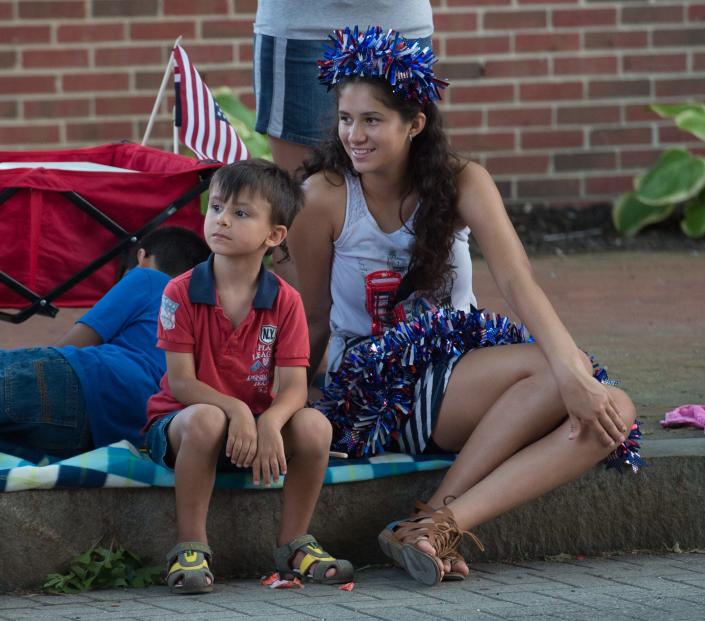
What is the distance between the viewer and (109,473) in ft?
12.1

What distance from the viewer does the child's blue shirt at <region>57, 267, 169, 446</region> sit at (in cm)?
402

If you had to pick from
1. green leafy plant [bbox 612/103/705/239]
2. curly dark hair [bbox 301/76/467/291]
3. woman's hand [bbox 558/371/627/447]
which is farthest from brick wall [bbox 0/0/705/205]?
woman's hand [bbox 558/371/627/447]

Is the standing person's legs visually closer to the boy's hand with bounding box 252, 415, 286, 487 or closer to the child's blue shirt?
the child's blue shirt

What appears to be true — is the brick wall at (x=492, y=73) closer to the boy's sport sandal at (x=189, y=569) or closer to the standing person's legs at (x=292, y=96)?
the standing person's legs at (x=292, y=96)

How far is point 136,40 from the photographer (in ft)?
25.8

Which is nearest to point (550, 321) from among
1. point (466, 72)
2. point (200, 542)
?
point (200, 542)

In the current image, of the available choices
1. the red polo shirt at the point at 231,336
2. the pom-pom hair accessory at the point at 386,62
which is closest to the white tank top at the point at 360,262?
the pom-pom hair accessory at the point at 386,62

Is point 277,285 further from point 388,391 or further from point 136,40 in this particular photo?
point 136,40

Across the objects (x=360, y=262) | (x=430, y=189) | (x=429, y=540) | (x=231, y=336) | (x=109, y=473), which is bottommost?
(x=429, y=540)

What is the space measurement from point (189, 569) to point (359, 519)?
57 centimetres

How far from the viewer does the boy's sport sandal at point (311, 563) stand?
367 centimetres

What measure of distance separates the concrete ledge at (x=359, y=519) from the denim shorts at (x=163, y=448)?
70 millimetres

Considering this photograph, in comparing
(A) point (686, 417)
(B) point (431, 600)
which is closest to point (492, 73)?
(A) point (686, 417)

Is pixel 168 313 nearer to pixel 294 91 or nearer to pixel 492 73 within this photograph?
pixel 294 91
